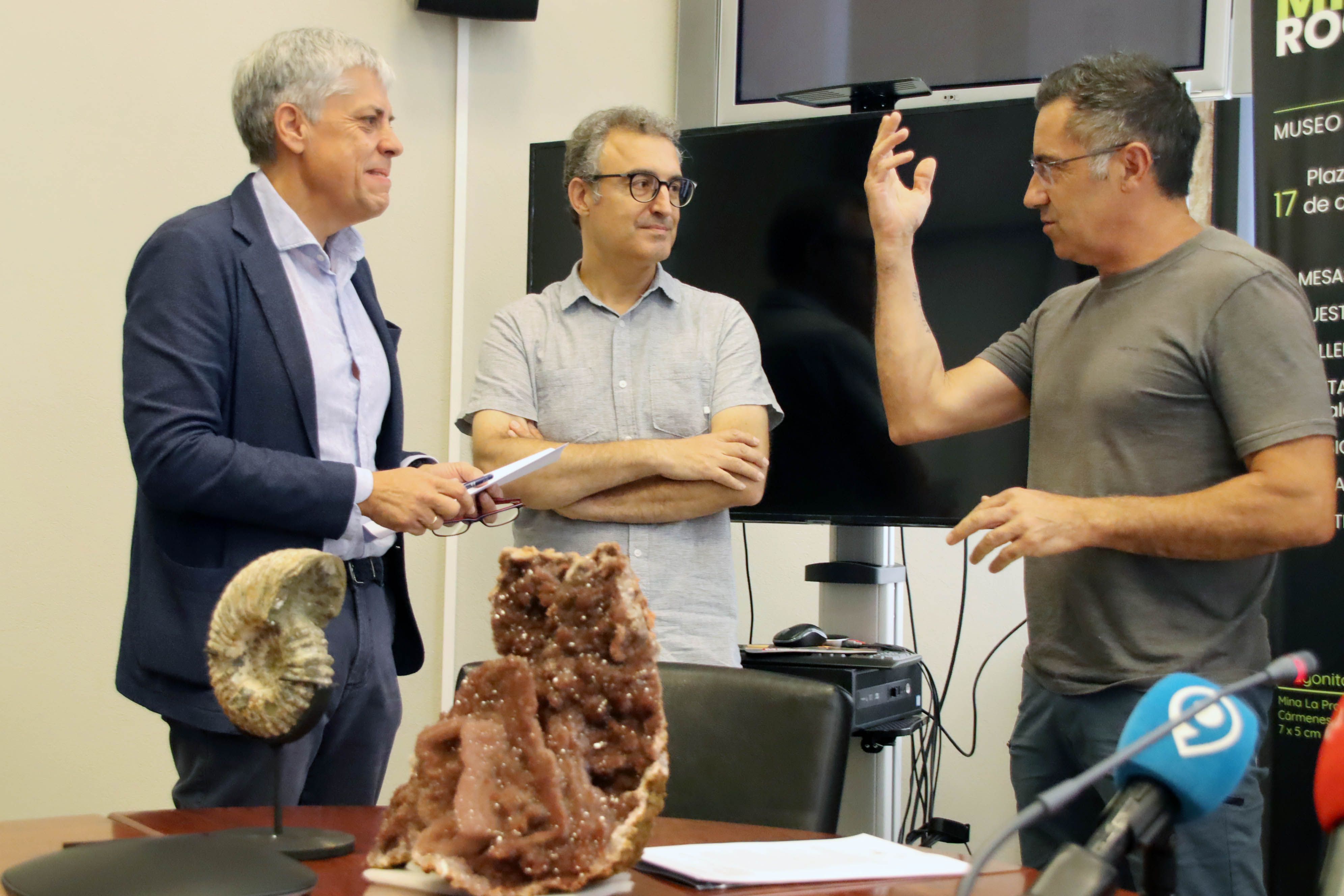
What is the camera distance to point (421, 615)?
12.4 ft

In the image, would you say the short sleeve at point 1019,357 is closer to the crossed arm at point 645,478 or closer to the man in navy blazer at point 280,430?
the crossed arm at point 645,478

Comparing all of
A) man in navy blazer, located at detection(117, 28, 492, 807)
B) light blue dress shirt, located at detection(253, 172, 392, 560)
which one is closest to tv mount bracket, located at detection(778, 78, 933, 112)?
man in navy blazer, located at detection(117, 28, 492, 807)

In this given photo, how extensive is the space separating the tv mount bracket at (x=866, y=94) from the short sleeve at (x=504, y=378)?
3.92ft

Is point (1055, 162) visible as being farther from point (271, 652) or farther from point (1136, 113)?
point (271, 652)

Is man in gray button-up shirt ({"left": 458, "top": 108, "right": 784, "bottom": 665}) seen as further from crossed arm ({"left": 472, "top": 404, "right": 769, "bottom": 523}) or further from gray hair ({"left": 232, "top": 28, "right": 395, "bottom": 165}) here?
gray hair ({"left": 232, "top": 28, "right": 395, "bottom": 165})

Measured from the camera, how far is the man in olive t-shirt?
175 cm

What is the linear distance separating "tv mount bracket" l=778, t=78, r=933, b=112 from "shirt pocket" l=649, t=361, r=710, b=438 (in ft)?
3.45

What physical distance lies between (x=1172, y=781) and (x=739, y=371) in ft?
6.14

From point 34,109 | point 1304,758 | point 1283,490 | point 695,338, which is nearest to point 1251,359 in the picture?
point 1283,490

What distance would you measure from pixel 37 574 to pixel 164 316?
1599mm

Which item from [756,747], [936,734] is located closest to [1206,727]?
[756,747]

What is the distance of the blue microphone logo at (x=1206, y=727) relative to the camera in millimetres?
755

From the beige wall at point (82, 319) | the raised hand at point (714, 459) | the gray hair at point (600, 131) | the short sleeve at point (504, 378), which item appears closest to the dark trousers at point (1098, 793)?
the raised hand at point (714, 459)

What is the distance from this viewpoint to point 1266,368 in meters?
1.77
